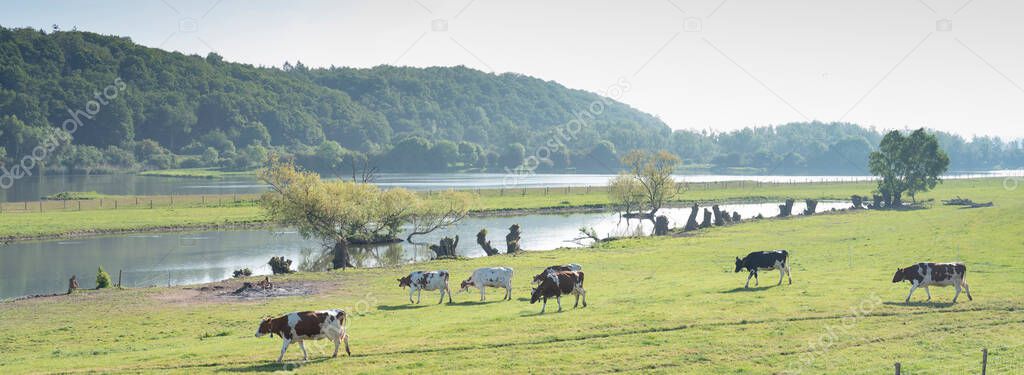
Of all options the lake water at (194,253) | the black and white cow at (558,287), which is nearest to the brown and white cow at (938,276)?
the black and white cow at (558,287)

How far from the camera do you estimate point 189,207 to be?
90.6 meters

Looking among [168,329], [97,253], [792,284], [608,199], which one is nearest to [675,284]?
[792,284]

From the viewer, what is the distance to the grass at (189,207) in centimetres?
7169

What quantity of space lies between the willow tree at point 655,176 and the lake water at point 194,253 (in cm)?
568

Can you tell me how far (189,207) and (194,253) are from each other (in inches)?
1399

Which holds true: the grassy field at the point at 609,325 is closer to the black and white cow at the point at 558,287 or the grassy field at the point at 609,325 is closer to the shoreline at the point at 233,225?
the black and white cow at the point at 558,287

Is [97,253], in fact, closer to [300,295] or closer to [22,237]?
[22,237]

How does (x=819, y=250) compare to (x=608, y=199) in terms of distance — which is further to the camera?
(x=608, y=199)

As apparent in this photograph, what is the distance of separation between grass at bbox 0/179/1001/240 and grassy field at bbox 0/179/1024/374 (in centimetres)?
3924

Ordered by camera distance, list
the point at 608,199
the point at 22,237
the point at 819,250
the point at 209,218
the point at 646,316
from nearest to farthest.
Answer: 1. the point at 646,316
2. the point at 819,250
3. the point at 22,237
4. the point at 209,218
5. the point at 608,199

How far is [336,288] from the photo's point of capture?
3703cm

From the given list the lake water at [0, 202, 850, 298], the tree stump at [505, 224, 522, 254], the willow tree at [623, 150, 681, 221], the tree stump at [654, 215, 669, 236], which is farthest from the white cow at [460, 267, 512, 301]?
the willow tree at [623, 150, 681, 221]

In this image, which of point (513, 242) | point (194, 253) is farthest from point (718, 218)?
point (194, 253)

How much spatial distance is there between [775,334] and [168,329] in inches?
797
